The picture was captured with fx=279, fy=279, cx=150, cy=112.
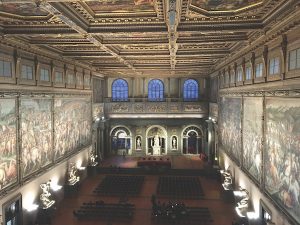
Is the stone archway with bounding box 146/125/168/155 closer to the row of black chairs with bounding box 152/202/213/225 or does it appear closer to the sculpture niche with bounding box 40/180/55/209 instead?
the row of black chairs with bounding box 152/202/213/225

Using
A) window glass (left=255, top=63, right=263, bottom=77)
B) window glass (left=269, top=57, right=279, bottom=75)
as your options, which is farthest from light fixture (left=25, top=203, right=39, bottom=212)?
window glass (left=269, top=57, right=279, bottom=75)

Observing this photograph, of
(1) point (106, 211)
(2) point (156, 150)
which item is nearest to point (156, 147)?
(2) point (156, 150)

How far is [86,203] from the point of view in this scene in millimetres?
16750

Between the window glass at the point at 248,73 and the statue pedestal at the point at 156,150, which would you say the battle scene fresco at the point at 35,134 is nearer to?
the window glass at the point at 248,73

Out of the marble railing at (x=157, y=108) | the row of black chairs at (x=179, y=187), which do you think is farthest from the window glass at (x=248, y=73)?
the marble railing at (x=157, y=108)

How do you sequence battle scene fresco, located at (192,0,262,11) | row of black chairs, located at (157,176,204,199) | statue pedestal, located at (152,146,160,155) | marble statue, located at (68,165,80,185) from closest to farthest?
battle scene fresco, located at (192,0,262,11), marble statue, located at (68,165,80,185), row of black chairs, located at (157,176,204,199), statue pedestal, located at (152,146,160,155)

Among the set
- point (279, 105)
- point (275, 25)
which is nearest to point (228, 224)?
point (279, 105)

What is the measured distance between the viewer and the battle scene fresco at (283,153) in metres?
7.93

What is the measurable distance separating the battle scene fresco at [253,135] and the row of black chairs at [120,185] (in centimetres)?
881

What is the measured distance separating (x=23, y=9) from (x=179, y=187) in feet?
51.7

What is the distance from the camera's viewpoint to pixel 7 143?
1124 centimetres

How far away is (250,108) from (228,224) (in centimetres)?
626

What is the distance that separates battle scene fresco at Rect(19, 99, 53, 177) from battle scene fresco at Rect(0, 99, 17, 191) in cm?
66

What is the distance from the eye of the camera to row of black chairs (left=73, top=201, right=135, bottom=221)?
49.3 feet
